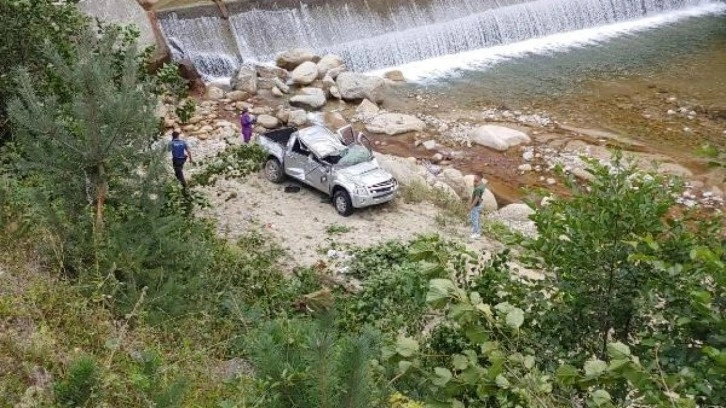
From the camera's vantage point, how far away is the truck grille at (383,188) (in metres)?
13.5

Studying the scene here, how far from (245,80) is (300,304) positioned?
14071 millimetres

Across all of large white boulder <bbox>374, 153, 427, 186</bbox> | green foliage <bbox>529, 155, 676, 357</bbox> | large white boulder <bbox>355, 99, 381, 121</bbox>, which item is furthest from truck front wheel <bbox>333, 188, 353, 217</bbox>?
green foliage <bbox>529, 155, 676, 357</bbox>

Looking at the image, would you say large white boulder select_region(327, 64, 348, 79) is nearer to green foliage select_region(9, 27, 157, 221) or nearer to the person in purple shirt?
the person in purple shirt

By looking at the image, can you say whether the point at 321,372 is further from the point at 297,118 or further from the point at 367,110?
the point at 367,110

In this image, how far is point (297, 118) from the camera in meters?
20.0

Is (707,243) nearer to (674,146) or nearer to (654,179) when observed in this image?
(654,179)

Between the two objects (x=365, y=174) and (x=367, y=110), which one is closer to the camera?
(x=365, y=174)

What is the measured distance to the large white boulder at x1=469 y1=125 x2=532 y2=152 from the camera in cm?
1927

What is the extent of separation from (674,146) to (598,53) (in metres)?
8.26

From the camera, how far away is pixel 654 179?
4.17 metres

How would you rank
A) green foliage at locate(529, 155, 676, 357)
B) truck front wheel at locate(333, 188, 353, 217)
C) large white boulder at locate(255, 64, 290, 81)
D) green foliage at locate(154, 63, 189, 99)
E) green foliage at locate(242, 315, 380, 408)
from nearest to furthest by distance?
green foliage at locate(242, 315, 380, 408) → green foliage at locate(529, 155, 676, 357) → green foliage at locate(154, 63, 189, 99) → truck front wheel at locate(333, 188, 353, 217) → large white boulder at locate(255, 64, 290, 81)

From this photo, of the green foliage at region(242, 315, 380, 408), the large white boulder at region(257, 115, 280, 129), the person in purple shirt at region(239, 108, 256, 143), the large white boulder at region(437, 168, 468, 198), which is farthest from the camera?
the large white boulder at region(257, 115, 280, 129)

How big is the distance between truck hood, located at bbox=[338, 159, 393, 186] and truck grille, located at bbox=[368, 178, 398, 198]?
7 cm

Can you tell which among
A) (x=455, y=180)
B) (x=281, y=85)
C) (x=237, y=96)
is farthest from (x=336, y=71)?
(x=455, y=180)
